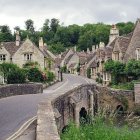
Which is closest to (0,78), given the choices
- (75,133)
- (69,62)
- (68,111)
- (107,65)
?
(107,65)

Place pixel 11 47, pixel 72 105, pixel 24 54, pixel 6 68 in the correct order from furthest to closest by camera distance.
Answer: pixel 11 47 < pixel 24 54 < pixel 6 68 < pixel 72 105

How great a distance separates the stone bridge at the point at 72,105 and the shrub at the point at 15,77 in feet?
46.7

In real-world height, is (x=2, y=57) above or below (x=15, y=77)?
above

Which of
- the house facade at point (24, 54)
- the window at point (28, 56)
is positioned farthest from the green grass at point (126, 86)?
the window at point (28, 56)

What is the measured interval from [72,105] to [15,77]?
116 ft

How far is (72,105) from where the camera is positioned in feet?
117

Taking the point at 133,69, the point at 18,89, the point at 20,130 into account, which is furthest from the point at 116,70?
the point at 20,130

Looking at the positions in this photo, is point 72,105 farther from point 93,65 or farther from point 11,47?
point 93,65

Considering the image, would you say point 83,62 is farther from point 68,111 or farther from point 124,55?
point 68,111

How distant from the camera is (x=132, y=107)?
199 ft

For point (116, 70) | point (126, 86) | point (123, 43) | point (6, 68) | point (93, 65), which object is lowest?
point (126, 86)

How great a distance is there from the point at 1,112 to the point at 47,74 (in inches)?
2068

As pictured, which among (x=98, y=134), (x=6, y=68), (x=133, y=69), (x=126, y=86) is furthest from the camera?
(x=6, y=68)

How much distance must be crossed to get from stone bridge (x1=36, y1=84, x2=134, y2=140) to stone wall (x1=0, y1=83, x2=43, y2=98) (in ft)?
19.4
